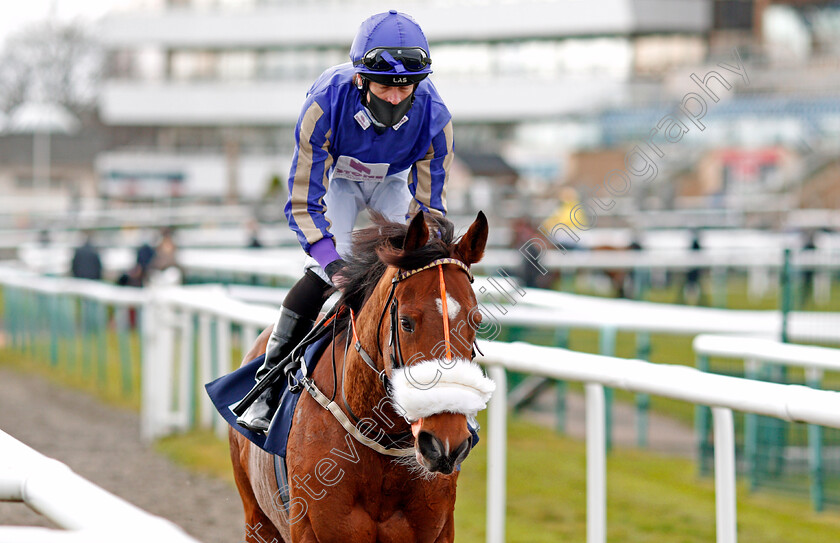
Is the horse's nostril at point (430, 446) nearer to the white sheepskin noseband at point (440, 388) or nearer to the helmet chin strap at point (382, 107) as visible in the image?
the white sheepskin noseband at point (440, 388)

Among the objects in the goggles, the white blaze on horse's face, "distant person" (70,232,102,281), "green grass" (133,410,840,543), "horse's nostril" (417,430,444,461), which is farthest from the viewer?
"distant person" (70,232,102,281)

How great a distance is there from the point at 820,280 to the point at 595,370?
1269 cm

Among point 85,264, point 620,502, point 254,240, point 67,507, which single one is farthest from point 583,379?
point 254,240

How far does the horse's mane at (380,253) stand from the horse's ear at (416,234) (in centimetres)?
1

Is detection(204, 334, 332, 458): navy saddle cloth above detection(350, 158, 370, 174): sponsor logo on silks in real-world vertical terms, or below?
below

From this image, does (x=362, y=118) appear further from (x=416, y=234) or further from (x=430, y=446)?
(x=430, y=446)

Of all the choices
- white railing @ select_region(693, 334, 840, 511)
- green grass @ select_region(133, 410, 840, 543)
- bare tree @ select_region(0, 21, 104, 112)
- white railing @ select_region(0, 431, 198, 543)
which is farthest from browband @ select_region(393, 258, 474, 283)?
Result: bare tree @ select_region(0, 21, 104, 112)

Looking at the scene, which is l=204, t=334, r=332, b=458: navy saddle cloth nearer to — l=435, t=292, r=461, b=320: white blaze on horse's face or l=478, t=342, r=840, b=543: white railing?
l=435, t=292, r=461, b=320: white blaze on horse's face

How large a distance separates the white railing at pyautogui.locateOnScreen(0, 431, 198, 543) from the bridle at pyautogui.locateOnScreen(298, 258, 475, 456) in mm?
977

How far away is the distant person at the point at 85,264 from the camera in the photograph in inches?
530

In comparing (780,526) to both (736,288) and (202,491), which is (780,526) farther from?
(736,288)

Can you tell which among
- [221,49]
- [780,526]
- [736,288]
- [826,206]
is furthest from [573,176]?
[780,526]

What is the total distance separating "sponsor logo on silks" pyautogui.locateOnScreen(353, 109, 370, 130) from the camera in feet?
10.8

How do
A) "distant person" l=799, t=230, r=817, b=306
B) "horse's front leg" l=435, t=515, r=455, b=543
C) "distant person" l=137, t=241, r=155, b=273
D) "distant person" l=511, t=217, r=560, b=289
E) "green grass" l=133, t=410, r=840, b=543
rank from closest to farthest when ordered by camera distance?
"horse's front leg" l=435, t=515, r=455, b=543, "green grass" l=133, t=410, r=840, b=543, "distant person" l=511, t=217, r=560, b=289, "distant person" l=799, t=230, r=817, b=306, "distant person" l=137, t=241, r=155, b=273
